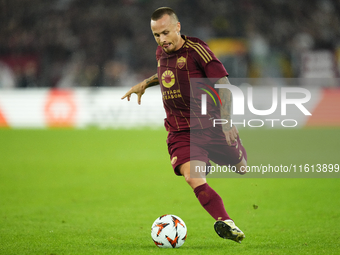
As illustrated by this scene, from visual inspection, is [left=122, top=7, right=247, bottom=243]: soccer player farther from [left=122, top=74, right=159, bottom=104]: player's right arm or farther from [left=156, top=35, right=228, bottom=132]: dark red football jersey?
[left=122, top=74, right=159, bottom=104]: player's right arm

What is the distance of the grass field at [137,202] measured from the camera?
466cm

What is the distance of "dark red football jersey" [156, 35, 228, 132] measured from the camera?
4.55m

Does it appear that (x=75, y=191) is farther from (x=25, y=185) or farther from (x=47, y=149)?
(x=47, y=149)

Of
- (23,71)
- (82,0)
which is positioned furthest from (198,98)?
(82,0)

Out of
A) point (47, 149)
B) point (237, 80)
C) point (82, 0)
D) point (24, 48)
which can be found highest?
point (82, 0)

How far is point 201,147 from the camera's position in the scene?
4.68 metres

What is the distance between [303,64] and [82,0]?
13128 millimetres

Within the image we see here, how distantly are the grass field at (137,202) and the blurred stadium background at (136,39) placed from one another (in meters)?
9.56

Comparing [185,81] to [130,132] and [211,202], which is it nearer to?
[211,202]

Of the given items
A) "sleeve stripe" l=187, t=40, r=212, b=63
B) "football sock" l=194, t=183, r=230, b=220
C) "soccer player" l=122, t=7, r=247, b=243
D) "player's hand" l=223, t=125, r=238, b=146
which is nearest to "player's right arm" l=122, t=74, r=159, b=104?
"soccer player" l=122, t=7, r=247, b=243

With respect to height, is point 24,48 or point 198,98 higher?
point 24,48

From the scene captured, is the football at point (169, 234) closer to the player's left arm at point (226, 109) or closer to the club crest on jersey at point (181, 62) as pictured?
the player's left arm at point (226, 109)

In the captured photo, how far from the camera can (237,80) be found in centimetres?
2094

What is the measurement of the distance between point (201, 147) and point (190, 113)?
13.8 inches
